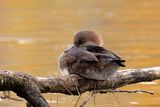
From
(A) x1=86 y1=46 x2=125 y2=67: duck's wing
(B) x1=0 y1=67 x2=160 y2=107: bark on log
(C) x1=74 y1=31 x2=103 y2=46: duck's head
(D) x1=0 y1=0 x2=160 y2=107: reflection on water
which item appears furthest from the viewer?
(D) x1=0 y1=0 x2=160 y2=107: reflection on water

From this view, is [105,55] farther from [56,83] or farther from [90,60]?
[56,83]

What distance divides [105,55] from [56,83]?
51cm

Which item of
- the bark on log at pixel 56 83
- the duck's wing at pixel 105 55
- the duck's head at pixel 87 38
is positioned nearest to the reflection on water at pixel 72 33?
the bark on log at pixel 56 83

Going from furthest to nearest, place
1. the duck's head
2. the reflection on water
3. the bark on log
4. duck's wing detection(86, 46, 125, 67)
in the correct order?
the reflection on water < the duck's head < duck's wing detection(86, 46, 125, 67) < the bark on log

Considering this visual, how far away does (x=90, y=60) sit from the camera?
599 cm

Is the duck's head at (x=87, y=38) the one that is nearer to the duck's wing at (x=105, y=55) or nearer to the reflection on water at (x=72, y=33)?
the duck's wing at (x=105, y=55)

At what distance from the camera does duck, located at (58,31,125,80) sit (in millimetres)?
6000

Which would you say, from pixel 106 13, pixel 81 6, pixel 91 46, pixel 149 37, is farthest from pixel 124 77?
pixel 81 6

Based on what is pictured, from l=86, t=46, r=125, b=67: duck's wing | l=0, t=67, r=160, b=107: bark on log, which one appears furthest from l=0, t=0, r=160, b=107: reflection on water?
l=86, t=46, r=125, b=67: duck's wing

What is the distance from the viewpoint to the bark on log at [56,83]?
19.1 feet

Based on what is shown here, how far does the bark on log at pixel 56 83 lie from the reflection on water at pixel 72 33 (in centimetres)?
34

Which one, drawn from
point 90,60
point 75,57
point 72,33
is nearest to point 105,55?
point 90,60

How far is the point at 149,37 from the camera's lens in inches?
601

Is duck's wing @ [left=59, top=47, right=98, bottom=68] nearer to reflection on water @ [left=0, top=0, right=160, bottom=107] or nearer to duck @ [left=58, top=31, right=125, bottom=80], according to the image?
duck @ [left=58, top=31, right=125, bottom=80]
